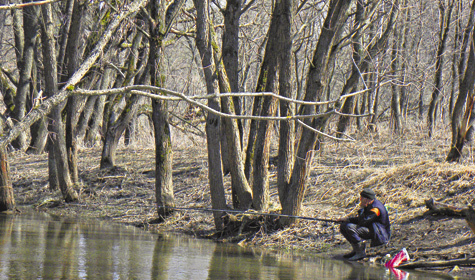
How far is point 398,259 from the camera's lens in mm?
8227

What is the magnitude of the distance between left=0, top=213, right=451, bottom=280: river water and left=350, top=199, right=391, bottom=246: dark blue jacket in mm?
623

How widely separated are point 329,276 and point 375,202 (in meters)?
2.08

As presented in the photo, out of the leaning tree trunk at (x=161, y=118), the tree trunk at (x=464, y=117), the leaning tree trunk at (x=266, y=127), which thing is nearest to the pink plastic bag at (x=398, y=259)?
the leaning tree trunk at (x=266, y=127)

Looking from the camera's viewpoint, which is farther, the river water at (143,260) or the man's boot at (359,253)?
the man's boot at (359,253)

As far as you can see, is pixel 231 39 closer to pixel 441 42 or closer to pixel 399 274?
pixel 399 274

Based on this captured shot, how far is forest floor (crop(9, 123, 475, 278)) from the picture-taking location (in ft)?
30.5

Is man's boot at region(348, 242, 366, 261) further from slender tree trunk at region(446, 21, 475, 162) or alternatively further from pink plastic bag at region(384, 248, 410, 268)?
slender tree trunk at region(446, 21, 475, 162)

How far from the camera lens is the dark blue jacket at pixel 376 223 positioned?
8805 millimetres

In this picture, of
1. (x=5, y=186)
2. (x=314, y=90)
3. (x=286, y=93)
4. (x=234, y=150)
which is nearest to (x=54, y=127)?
(x=5, y=186)

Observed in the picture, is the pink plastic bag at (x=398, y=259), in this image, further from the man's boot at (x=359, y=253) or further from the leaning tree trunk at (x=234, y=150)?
the leaning tree trunk at (x=234, y=150)

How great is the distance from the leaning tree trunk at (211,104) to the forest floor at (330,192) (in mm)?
858

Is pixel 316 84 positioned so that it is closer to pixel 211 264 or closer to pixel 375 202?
pixel 375 202

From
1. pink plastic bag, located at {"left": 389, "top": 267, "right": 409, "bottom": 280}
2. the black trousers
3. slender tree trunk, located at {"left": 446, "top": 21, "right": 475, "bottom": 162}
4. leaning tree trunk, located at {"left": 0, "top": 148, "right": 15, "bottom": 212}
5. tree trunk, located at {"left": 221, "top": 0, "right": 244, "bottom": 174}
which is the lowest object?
pink plastic bag, located at {"left": 389, "top": 267, "right": 409, "bottom": 280}

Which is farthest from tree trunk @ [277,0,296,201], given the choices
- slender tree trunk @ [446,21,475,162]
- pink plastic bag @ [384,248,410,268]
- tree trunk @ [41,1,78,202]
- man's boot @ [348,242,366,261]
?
tree trunk @ [41,1,78,202]
